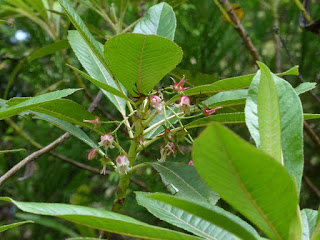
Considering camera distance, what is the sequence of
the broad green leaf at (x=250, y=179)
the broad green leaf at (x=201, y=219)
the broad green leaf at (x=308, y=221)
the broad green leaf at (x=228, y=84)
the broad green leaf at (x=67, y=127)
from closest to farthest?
the broad green leaf at (x=250, y=179), the broad green leaf at (x=201, y=219), the broad green leaf at (x=308, y=221), the broad green leaf at (x=228, y=84), the broad green leaf at (x=67, y=127)

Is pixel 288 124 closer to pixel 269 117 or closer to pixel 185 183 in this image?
pixel 269 117

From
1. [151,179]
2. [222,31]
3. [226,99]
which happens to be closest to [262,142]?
[226,99]

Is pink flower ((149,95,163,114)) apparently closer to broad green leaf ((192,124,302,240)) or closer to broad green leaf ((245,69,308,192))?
broad green leaf ((245,69,308,192))

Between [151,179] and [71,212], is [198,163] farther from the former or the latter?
[151,179]

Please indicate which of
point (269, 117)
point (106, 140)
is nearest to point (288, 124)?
point (269, 117)

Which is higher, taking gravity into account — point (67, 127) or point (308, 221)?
point (67, 127)

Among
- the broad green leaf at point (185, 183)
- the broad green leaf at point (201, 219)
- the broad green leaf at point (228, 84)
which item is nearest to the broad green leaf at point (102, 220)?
the broad green leaf at point (201, 219)

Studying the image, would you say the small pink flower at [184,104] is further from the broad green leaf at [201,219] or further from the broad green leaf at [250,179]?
the broad green leaf at [250,179]
